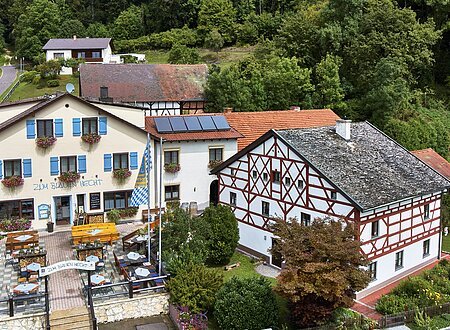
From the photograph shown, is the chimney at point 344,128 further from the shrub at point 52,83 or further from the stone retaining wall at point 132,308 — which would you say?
the shrub at point 52,83

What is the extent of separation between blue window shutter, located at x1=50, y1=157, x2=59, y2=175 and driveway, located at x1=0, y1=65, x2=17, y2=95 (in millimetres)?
39464

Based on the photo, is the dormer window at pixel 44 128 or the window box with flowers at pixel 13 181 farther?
the dormer window at pixel 44 128

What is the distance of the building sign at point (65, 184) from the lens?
2967 centimetres

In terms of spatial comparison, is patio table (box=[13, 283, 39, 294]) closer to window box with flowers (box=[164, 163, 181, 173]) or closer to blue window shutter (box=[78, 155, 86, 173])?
blue window shutter (box=[78, 155, 86, 173])

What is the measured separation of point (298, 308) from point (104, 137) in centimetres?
1499

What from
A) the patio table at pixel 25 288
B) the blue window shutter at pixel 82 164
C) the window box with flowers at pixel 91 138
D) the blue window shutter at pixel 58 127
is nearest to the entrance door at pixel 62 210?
the blue window shutter at pixel 82 164

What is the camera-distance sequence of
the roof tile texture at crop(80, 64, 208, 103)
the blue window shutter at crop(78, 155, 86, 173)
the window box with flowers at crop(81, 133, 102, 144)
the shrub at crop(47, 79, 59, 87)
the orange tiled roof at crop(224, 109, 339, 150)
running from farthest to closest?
the shrub at crop(47, 79, 59, 87) → the roof tile texture at crop(80, 64, 208, 103) → the orange tiled roof at crop(224, 109, 339, 150) → the blue window shutter at crop(78, 155, 86, 173) → the window box with flowers at crop(81, 133, 102, 144)

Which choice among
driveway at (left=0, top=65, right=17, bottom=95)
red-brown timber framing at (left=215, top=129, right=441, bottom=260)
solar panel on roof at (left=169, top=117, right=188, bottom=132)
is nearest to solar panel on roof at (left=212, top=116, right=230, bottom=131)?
solar panel on roof at (left=169, top=117, right=188, bottom=132)

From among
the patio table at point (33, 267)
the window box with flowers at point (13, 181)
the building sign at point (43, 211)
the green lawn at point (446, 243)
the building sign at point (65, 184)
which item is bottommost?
the green lawn at point (446, 243)

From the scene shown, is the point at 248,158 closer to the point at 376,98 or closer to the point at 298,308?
the point at 298,308

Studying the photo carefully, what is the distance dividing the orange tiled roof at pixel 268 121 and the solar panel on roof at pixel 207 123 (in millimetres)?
1911

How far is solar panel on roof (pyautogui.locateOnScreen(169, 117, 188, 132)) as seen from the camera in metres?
32.7

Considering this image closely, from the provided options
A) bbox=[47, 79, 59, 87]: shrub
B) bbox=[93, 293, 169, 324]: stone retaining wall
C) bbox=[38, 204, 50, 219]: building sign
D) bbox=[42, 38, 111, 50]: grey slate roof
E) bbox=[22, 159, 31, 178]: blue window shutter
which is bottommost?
bbox=[93, 293, 169, 324]: stone retaining wall

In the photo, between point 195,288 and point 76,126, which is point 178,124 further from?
point 195,288
